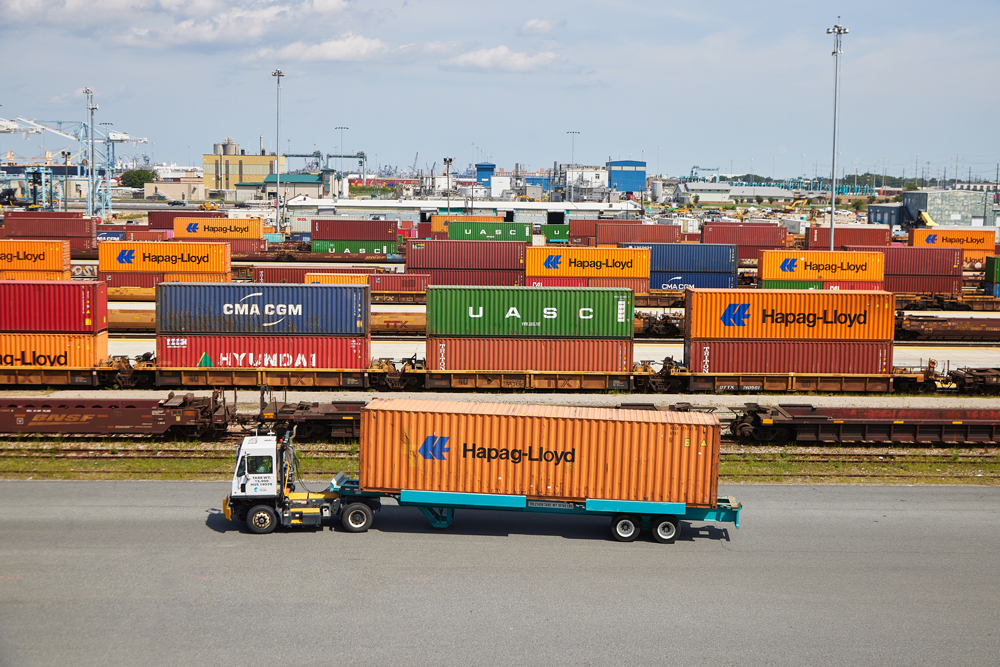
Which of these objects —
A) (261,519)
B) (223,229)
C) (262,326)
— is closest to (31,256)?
(262,326)

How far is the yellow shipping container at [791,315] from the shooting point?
1366 inches

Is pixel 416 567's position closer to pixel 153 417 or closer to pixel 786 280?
pixel 153 417

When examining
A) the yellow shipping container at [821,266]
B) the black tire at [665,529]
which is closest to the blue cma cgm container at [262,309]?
the black tire at [665,529]

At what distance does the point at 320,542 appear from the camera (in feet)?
66.3

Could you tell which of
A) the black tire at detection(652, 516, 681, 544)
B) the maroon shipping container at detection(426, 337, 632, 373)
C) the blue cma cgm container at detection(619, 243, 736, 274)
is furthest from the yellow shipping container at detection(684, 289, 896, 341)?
the blue cma cgm container at detection(619, 243, 736, 274)

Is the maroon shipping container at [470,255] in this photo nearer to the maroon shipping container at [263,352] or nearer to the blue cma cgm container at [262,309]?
the blue cma cgm container at [262,309]

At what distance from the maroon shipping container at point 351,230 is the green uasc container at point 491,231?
377 inches

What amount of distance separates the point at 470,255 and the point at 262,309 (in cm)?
2426

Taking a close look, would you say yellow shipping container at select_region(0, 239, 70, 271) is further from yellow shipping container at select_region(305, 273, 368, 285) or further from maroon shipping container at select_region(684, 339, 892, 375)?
maroon shipping container at select_region(684, 339, 892, 375)

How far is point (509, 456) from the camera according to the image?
2042cm

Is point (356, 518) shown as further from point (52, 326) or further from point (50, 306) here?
point (50, 306)

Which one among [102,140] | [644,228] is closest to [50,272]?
[644,228]

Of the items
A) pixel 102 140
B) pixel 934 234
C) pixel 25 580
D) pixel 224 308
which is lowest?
pixel 25 580

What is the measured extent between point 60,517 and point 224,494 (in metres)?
3.96
